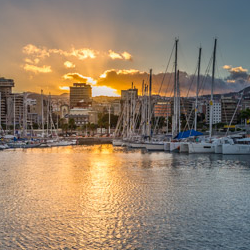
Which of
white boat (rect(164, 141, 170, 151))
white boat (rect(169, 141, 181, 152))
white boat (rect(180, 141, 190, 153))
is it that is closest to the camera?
white boat (rect(180, 141, 190, 153))

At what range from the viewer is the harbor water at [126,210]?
14703mm

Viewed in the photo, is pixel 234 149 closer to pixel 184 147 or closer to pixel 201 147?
pixel 201 147

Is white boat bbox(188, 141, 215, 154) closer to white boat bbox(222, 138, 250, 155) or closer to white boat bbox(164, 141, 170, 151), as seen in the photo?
white boat bbox(222, 138, 250, 155)

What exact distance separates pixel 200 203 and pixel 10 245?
12192 millimetres

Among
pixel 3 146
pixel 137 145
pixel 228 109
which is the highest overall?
pixel 228 109

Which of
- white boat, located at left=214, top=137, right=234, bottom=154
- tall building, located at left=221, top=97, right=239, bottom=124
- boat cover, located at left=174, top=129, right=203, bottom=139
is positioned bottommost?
white boat, located at left=214, top=137, right=234, bottom=154

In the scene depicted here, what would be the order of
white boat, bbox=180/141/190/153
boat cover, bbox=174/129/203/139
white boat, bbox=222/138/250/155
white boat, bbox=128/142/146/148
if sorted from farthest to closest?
1. white boat, bbox=128/142/146/148
2. white boat, bbox=180/141/190/153
3. boat cover, bbox=174/129/203/139
4. white boat, bbox=222/138/250/155

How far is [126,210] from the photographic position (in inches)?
769

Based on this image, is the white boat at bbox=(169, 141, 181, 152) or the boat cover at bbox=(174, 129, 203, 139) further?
the white boat at bbox=(169, 141, 181, 152)

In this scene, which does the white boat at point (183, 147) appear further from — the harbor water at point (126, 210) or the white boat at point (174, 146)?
the harbor water at point (126, 210)

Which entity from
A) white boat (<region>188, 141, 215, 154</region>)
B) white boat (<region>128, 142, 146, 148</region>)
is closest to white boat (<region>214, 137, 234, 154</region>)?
white boat (<region>188, 141, 215, 154</region>)

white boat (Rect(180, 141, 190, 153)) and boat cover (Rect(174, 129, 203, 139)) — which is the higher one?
boat cover (Rect(174, 129, 203, 139))

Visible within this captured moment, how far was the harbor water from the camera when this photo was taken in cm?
1470

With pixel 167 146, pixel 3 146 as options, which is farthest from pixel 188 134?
pixel 3 146
